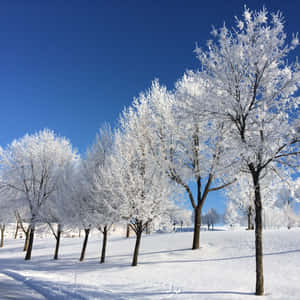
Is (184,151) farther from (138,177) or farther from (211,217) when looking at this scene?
(211,217)

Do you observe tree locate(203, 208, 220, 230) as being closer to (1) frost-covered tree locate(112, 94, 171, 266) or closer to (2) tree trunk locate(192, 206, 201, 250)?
(2) tree trunk locate(192, 206, 201, 250)

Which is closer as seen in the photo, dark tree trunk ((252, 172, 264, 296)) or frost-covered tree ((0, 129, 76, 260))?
dark tree trunk ((252, 172, 264, 296))

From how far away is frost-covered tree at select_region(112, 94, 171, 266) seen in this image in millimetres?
13094

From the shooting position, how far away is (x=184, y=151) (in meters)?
16.0

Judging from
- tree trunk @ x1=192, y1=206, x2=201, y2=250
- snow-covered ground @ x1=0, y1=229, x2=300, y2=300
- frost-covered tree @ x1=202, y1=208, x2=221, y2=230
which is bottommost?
frost-covered tree @ x1=202, y1=208, x2=221, y2=230

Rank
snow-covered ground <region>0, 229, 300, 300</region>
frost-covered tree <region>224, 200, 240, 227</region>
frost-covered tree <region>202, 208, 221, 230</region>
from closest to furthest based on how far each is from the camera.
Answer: snow-covered ground <region>0, 229, 300, 300</region> → frost-covered tree <region>224, 200, 240, 227</region> → frost-covered tree <region>202, 208, 221, 230</region>

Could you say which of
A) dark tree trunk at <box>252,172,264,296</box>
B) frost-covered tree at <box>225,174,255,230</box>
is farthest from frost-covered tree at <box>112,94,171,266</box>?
dark tree trunk at <box>252,172,264,296</box>

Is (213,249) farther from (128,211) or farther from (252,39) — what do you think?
(252,39)

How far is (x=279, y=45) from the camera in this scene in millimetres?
8680

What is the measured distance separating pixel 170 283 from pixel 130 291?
1673 mm

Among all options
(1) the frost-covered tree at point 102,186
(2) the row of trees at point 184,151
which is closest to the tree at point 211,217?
(2) the row of trees at point 184,151

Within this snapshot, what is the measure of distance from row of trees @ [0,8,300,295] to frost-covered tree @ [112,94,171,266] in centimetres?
6

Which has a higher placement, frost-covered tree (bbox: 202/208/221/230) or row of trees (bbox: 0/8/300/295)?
row of trees (bbox: 0/8/300/295)

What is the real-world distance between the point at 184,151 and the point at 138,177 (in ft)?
13.2
